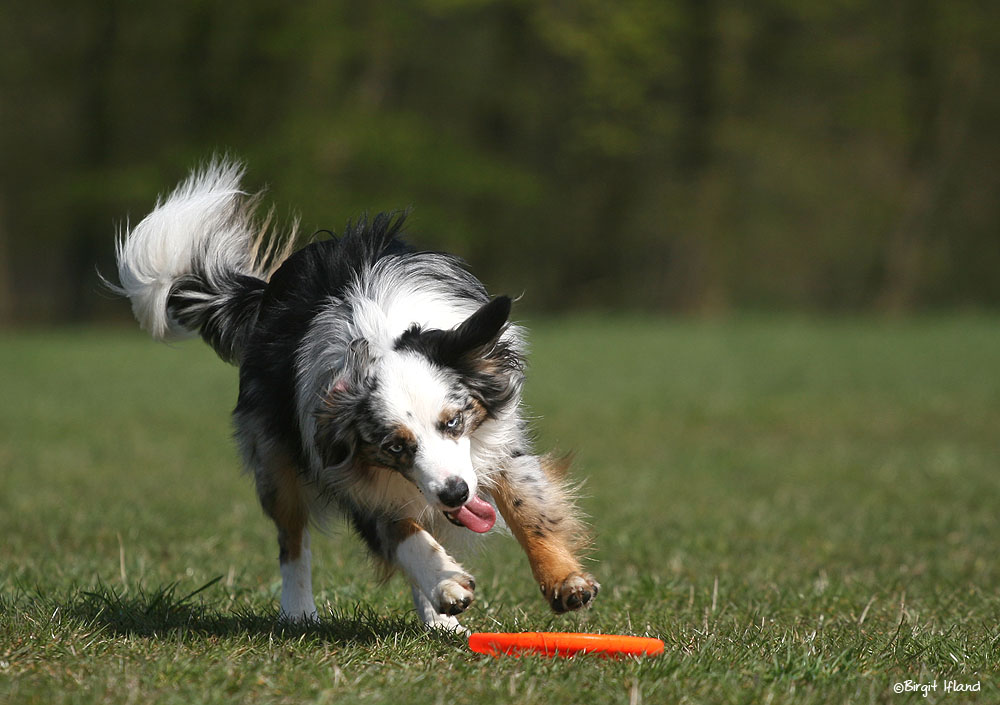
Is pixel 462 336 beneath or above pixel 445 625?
above

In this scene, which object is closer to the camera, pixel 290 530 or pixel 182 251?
pixel 290 530

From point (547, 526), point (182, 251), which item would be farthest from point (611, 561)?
point (182, 251)

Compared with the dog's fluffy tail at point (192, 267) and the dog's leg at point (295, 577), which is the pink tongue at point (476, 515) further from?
the dog's fluffy tail at point (192, 267)

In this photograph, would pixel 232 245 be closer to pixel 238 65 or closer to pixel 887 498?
pixel 887 498

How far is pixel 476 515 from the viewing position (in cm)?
470

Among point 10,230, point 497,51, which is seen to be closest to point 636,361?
point 497,51

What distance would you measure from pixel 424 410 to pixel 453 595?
71 cm

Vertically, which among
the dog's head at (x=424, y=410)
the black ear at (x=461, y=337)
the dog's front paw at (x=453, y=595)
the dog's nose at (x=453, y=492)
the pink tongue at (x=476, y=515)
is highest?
the black ear at (x=461, y=337)

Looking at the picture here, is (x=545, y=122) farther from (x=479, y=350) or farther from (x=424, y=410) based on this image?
(x=424, y=410)

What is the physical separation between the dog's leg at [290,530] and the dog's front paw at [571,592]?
49.8 inches

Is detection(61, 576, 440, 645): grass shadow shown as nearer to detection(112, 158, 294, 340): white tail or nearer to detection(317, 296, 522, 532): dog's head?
detection(317, 296, 522, 532): dog's head

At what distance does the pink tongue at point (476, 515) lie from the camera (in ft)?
15.1

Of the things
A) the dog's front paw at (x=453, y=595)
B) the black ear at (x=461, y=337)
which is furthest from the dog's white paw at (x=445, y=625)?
the black ear at (x=461, y=337)

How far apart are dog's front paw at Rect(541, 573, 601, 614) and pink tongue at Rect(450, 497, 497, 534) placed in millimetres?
372
